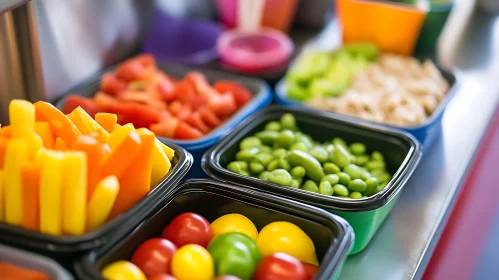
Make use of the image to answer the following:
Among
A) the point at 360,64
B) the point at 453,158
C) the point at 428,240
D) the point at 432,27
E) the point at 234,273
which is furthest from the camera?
the point at 432,27

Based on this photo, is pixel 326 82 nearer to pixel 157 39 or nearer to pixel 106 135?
pixel 157 39

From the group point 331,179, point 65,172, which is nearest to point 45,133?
point 65,172

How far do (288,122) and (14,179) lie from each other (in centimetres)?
65

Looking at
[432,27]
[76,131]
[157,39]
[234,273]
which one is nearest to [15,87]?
[76,131]

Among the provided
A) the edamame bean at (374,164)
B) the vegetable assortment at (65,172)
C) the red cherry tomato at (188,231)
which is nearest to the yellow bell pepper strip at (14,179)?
the vegetable assortment at (65,172)

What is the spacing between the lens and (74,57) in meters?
1.48

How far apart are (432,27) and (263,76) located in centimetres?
54

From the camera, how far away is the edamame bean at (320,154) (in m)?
1.20

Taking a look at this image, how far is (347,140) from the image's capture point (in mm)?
1324

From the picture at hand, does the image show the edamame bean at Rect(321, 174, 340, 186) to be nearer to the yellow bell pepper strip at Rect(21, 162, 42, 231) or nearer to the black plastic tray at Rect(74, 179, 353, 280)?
the black plastic tray at Rect(74, 179, 353, 280)

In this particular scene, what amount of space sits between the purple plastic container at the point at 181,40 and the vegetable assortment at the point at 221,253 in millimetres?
827

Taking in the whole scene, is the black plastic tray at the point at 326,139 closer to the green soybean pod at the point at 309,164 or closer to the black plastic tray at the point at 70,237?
the green soybean pod at the point at 309,164

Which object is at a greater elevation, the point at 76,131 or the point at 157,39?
the point at 76,131

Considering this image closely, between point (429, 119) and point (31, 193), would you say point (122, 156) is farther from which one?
point (429, 119)
